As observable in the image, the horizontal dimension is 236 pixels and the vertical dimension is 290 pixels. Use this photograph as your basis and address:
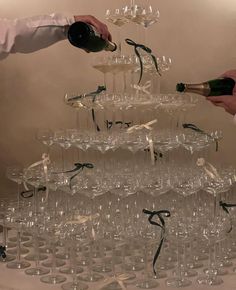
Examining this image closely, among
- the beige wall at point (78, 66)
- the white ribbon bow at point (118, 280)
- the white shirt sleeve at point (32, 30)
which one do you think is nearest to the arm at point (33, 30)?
the white shirt sleeve at point (32, 30)

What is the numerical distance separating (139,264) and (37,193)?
0.47m

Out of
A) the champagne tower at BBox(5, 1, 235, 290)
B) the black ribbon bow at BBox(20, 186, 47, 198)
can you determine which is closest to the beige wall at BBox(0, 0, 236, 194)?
the black ribbon bow at BBox(20, 186, 47, 198)

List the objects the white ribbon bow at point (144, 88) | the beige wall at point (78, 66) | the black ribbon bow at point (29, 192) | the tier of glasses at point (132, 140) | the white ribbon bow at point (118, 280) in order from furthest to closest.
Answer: the beige wall at point (78, 66) → the black ribbon bow at point (29, 192) → the white ribbon bow at point (144, 88) → the tier of glasses at point (132, 140) → the white ribbon bow at point (118, 280)

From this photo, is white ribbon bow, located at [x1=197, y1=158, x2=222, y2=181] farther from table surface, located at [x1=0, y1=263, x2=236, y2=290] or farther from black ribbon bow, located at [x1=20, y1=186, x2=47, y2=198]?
black ribbon bow, located at [x1=20, y1=186, x2=47, y2=198]

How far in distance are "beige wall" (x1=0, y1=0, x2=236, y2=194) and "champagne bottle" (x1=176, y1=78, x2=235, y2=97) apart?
43 centimetres

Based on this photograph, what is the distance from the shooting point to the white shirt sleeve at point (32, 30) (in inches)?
77.8

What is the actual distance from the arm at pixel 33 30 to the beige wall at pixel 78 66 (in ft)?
1.62

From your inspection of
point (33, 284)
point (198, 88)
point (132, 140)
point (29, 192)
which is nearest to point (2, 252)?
point (33, 284)

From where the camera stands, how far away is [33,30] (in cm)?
199

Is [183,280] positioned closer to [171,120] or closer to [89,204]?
[89,204]

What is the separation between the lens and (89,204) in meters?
2.01

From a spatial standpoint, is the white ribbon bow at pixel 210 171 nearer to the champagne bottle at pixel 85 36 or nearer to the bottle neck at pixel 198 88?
the bottle neck at pixel 198 88

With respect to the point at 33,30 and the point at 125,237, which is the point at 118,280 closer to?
the point at 125,237

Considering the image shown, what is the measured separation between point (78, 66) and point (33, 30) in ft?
1.76
